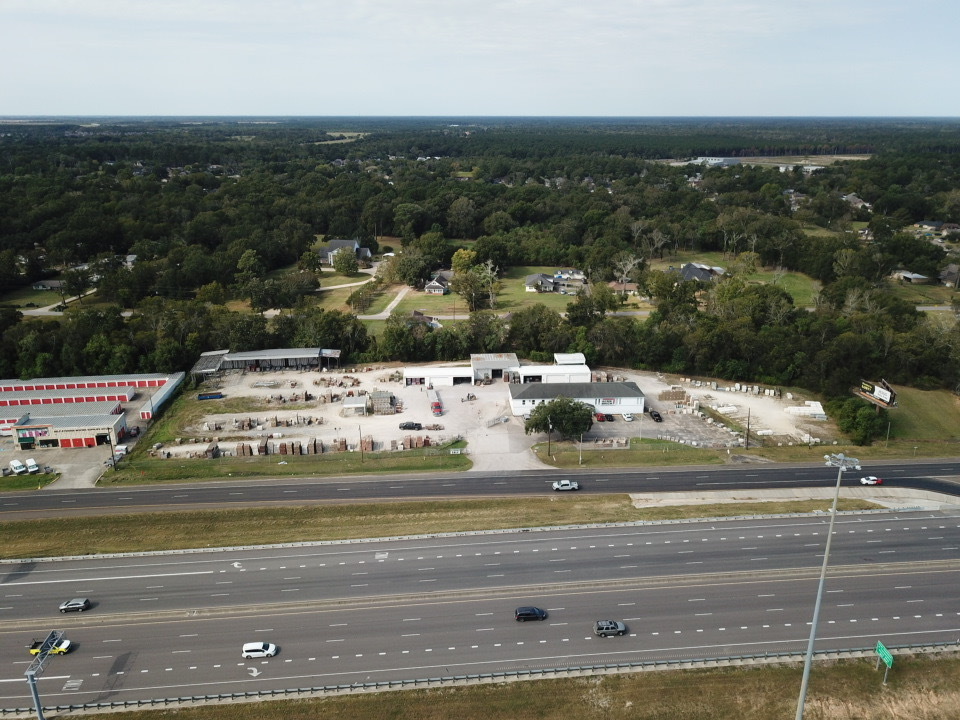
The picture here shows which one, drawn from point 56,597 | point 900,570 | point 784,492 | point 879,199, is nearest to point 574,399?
point 784,492

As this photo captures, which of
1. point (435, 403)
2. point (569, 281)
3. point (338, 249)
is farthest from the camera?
point (338, 249)

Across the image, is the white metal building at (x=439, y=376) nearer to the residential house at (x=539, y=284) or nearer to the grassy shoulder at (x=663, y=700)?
the residential house at (x=539, y=284)

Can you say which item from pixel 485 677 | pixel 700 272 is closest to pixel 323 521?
pixel 485 677

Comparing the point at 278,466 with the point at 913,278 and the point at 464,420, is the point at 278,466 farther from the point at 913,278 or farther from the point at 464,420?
the point at 913,278

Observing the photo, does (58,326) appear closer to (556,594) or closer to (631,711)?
(556,594)

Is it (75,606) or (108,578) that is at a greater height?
(75,606)
